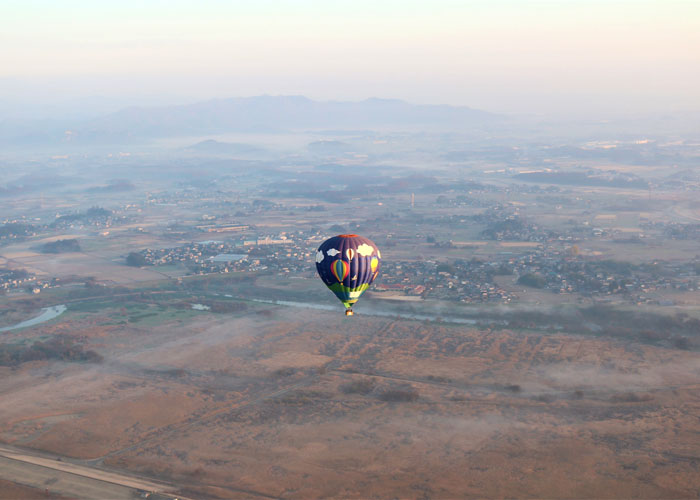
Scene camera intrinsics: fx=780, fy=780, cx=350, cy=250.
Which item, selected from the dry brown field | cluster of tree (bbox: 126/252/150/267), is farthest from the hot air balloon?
cluster of tree (bbox: 126/252/150/267)

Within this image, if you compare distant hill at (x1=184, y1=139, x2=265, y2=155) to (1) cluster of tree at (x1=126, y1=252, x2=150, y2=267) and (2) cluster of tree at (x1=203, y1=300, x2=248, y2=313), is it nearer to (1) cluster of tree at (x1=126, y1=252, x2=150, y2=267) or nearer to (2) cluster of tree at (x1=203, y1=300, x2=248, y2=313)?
→ (1) cluster of tree at (x1=126, y1=252, x2=150, y2=267)

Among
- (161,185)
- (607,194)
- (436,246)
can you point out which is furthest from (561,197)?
(161,185)

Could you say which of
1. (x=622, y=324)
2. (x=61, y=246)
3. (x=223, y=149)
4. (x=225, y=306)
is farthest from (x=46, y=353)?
(x=223, y=149)

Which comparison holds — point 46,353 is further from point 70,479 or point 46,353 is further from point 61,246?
point 61,246

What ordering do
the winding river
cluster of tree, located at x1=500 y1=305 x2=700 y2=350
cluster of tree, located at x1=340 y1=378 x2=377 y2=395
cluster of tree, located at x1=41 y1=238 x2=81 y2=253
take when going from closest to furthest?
cluster of tree, located at x1=340 y1=378 x2=377 y2=395
cluster of tree, located at x1=500 y1=305 x2=700 y2=350
the winding river
cluster of tree, located at x1=41 y1=238 x2=81 y2=253

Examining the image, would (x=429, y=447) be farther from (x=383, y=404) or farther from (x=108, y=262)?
(x=108, y=262)
